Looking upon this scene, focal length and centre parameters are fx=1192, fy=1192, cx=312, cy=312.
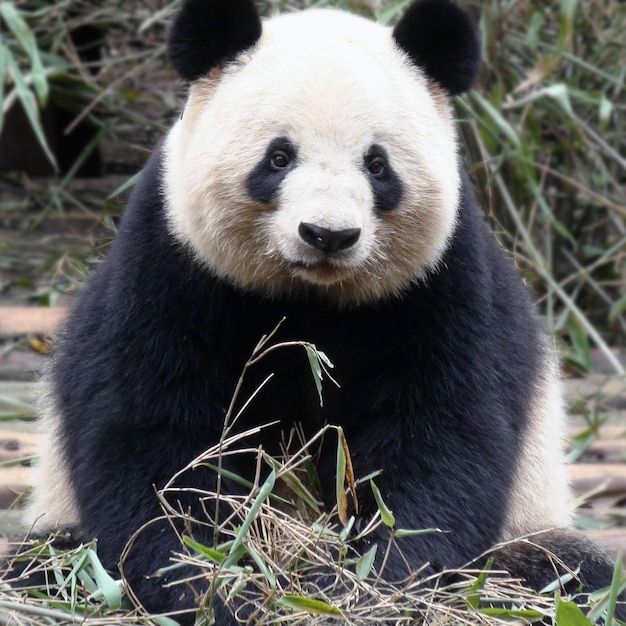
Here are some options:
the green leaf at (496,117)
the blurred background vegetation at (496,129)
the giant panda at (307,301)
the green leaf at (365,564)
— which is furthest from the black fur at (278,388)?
the green leaf at (496,117)

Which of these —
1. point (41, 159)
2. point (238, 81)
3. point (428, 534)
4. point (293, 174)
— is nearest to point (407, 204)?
point (293, 174)

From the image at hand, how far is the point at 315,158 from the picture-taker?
8.64ft

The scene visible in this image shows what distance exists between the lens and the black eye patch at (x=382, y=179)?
2695 millimetres

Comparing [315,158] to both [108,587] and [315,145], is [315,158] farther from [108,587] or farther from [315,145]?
[108,587]

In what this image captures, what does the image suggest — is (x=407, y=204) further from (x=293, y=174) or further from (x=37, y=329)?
(x=37, y=329)

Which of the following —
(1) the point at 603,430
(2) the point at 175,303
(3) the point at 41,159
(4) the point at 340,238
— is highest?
(4) the point at 340,238

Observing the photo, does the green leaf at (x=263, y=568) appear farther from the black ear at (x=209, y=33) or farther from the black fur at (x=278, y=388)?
the black ear at (x=209, y=33)

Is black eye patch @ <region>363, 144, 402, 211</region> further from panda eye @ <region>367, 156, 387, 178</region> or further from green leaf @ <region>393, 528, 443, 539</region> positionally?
green leaf @ <region>393, 528, 443, 539</region>

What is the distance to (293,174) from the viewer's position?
2.63m

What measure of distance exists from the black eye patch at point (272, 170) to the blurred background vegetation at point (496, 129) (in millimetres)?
1630

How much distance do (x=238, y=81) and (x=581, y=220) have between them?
3935mm

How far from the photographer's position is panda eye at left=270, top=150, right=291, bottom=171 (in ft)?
8.80

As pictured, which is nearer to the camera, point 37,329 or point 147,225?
point 147,225

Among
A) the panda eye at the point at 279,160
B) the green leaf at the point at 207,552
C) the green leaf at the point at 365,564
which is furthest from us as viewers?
the panda eye at the point at 279,160
